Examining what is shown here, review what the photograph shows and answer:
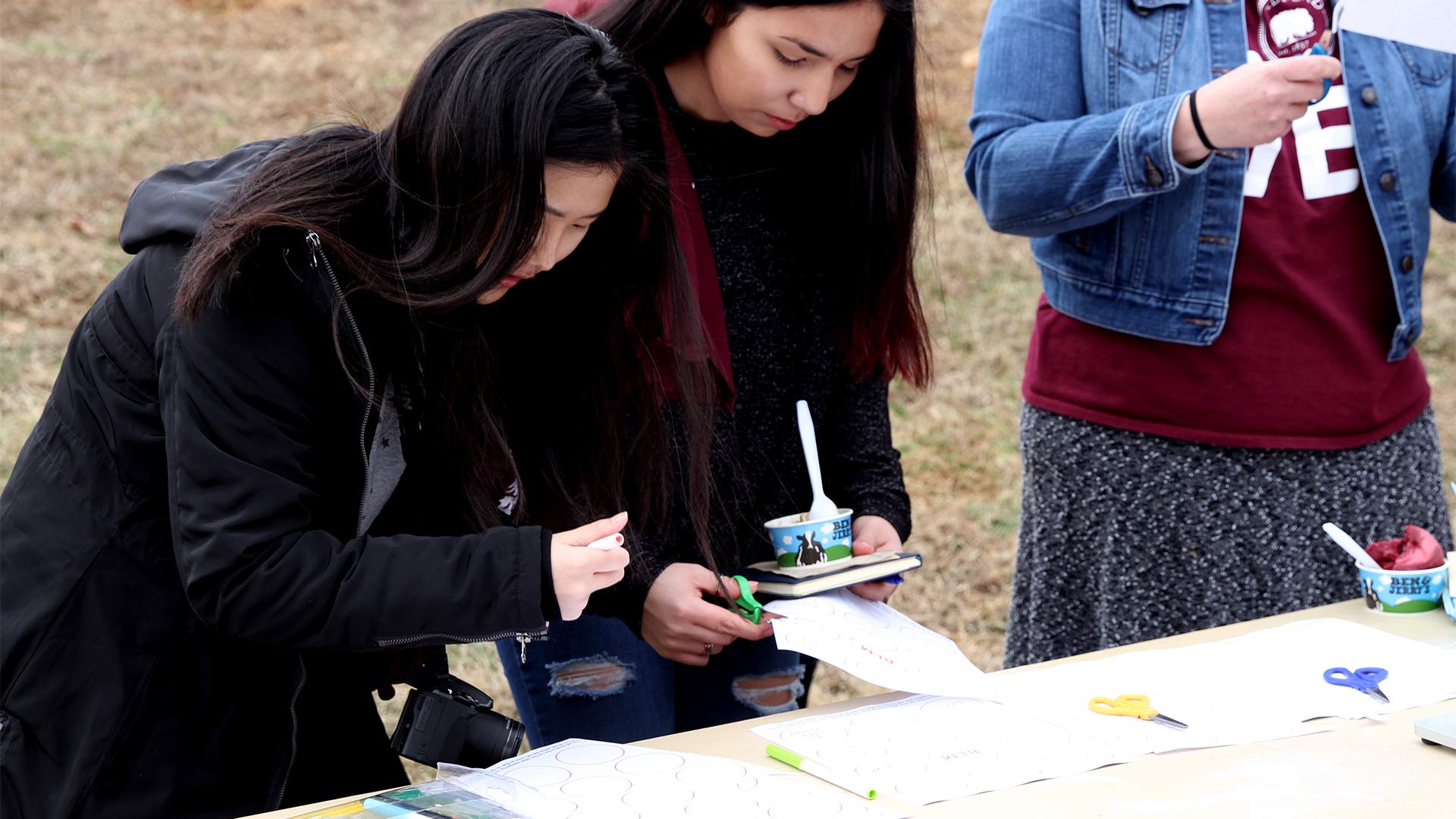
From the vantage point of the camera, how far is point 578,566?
122 centimetres

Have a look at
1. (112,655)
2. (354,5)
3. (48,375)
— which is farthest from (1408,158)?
(354,5)

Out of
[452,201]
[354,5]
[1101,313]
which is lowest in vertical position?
[1101,313]

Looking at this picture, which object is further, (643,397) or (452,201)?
(643,397)

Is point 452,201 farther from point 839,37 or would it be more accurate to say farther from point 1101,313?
point 1101,313

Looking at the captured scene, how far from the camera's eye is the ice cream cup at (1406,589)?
1679 mm

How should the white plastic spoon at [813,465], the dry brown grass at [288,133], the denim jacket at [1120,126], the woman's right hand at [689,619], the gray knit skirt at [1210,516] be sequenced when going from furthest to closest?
the dry brown grass at [288,133] < the gray knit skirt at [1210,516] < the denim jacket at [1120,126] < the white plastic spoon at [813,465] < the woman's right hand at [689,619]

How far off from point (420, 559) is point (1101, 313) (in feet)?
3.37

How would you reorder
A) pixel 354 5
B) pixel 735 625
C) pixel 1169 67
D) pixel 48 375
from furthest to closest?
pixel 354 5 < pixel 48 375 < pixel 1169 67 < pixel 735 625

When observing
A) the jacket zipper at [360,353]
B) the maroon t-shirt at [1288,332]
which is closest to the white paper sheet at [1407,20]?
the maroon t-shirt at [1288,332]

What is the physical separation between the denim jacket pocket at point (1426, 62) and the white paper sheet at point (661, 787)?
127cm

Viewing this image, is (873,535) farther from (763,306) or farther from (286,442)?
(286,442)

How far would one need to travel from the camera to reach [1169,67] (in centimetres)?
177

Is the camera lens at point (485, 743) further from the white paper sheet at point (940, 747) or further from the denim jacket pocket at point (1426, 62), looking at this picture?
the denim jacket pocket at point (1426, 62)

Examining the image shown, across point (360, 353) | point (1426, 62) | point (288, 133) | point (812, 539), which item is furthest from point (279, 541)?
point (288, 133)
